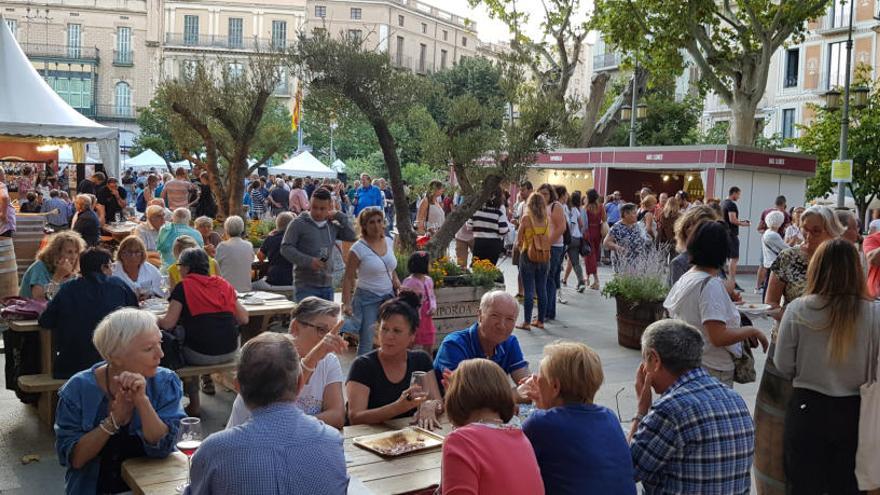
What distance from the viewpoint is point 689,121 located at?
117 ft

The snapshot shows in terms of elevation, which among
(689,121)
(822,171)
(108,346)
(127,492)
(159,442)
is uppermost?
(689,121)

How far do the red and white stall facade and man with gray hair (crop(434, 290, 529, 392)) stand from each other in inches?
528

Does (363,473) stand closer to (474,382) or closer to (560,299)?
(474,382)

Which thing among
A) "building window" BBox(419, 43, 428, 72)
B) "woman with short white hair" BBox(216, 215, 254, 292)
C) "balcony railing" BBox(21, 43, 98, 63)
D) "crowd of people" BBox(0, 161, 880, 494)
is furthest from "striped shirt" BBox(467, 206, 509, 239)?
"building window" BBox(419, 43, 428, 72)

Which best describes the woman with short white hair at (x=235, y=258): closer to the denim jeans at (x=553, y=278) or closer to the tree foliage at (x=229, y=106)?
the denim jeans at (x=553, y=278)

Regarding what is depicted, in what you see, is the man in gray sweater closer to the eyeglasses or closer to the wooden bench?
the wooden bench

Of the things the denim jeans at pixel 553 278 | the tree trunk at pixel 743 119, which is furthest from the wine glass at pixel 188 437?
the tree trunk at pixel 743 119

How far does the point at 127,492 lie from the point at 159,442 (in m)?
0.28

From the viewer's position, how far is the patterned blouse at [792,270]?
505 centimetres

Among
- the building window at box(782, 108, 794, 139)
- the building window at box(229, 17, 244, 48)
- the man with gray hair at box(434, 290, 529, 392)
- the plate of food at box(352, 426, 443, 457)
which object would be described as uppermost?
the building window at box(229, 17, 244, 48)

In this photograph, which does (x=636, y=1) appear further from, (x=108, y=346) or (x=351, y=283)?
(x=108, y=346)

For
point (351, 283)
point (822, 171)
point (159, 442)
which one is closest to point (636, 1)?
point (822, 171)

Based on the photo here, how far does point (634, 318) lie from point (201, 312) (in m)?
4.77

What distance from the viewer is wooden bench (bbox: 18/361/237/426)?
5.36 m
